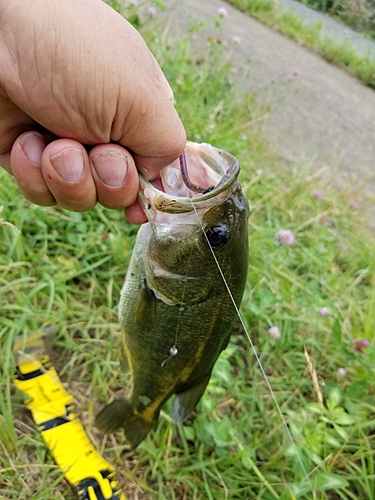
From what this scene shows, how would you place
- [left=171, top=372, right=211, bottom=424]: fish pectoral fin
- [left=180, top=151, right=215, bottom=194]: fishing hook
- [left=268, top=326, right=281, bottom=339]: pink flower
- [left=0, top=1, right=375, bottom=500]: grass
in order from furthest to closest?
[left=268, top=326, right=281, bottom=339]: pink flower, [left=0, top=1, right=375, bottom=500]: grass, [left=171, top=372, right=211, bottom=424]: fish pectoral fin, [left=180, top=151, right=215, bottom=194]: fishing hook

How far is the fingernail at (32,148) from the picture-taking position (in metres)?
1.23

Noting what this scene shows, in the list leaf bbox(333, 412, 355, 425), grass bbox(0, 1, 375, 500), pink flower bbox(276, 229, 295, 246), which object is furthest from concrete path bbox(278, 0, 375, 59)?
leaf bbox(333, 412, 355, 425)

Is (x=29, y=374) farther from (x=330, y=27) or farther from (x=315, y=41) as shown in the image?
(x=330, y=27)

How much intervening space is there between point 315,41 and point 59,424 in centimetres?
916

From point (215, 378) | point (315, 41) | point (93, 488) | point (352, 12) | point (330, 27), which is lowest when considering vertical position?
point (93, 488)

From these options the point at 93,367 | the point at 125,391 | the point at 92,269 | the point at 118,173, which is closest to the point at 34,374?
the point at 93,367

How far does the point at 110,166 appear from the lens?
1226mm

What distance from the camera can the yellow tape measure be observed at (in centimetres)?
173

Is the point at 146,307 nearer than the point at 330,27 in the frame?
Yes

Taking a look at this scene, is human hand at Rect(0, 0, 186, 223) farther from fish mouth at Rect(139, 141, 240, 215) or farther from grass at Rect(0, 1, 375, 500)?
grass at Rect(0, 1, 375, 500)

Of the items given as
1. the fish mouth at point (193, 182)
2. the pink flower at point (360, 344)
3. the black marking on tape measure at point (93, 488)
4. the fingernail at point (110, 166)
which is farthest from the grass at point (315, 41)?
the black marking on tape measure at point (93, 488)

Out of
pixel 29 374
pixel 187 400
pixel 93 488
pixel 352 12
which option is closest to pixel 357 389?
pixel 187 400

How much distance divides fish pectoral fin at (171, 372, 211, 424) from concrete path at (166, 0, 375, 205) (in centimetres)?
360

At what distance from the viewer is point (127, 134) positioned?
1.26 metres
